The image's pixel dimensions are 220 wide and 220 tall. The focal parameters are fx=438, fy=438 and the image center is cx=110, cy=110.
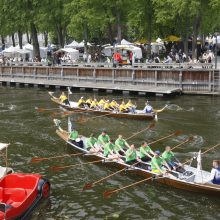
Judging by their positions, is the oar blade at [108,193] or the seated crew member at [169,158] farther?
the seated crew member at [169,158]

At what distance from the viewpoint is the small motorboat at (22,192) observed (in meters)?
18.4

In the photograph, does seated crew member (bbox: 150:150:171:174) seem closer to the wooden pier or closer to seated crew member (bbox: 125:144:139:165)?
seated crew member (bbox: 125:144:139:165)

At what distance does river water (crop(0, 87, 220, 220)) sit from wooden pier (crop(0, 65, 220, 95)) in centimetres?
136

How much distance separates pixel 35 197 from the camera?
19.5 meters

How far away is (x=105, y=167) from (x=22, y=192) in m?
6.12

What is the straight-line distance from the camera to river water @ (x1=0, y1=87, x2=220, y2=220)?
19.5m

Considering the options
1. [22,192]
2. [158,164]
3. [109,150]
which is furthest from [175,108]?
[22,192]

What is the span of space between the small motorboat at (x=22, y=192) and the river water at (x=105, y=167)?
2.00 ft

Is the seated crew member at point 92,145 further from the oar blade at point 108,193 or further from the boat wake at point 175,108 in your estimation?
the boat wake at point 175,108

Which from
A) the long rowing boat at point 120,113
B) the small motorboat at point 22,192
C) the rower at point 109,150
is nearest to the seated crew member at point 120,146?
the rower at point 109,150

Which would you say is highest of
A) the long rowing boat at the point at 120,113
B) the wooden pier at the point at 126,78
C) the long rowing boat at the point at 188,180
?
the wooden pier at the point at 126,78

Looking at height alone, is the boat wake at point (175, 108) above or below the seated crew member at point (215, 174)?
above

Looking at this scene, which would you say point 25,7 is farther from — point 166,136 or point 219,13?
point 166,136

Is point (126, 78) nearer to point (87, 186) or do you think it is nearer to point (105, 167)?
point (105, 167)
